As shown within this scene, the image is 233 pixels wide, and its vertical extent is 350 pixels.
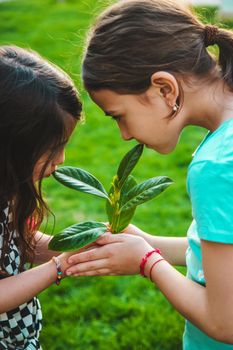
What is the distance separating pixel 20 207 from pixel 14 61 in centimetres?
53

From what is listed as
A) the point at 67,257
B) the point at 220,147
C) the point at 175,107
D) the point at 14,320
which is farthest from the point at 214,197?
the point at 14,320

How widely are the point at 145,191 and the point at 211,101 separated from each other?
0.41 meters

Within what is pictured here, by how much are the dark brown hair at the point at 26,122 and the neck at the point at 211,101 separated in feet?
1.60

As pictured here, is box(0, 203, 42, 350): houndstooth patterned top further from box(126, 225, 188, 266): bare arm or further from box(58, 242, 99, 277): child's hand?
box(126, 225, 188, 266): bare arm

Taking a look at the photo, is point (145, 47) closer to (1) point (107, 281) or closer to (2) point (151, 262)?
(2) point (151, 262)

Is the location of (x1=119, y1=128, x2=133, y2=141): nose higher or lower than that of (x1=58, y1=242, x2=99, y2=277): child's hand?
higher

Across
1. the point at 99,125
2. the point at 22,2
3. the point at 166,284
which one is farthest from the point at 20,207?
the point at 22,2

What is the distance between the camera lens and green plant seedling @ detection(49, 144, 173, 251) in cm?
213

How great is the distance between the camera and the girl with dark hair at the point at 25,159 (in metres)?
2.13

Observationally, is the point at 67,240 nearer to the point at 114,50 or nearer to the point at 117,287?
the point at 114,50

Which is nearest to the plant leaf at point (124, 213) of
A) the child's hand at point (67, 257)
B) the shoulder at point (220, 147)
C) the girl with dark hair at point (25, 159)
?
the child's hand at point (67, 257)

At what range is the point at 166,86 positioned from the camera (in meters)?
1.92

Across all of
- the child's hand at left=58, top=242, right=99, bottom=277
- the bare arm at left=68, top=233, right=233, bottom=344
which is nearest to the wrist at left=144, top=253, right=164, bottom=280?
the bare arm at left=68, top=233, right=233, bottom=344

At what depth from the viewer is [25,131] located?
2141 mm
